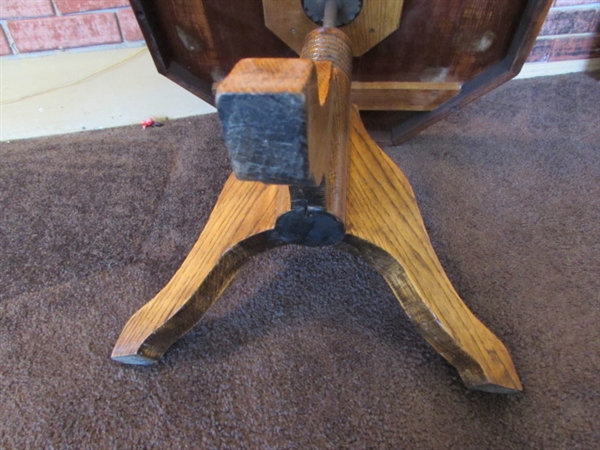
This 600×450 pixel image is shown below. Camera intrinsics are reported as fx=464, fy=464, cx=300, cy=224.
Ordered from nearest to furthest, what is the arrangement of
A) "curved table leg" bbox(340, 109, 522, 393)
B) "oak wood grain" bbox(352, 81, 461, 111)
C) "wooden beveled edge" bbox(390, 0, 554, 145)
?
"curved table leg" bbox(340, 109, 522, 393), "wooden beveled edge" bbox(390, 0, 554, 145), "oak wood grain" bbox(352, 81, 461, 111)

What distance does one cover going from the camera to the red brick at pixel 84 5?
110cm

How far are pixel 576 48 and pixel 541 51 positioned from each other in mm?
96

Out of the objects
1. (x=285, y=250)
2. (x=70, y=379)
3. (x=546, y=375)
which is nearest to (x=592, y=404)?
(x=546, y=375)

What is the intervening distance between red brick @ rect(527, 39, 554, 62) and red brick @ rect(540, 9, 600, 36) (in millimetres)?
22

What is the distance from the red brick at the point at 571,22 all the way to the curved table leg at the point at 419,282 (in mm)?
944

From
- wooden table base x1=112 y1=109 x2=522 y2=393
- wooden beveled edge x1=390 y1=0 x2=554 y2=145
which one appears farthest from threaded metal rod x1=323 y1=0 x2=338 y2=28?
wooden beveled edge x1=390 y1=0 x2=554 y2=145

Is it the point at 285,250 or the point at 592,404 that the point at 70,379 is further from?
the point at 592,404

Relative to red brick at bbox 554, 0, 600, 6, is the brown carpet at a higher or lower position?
lower

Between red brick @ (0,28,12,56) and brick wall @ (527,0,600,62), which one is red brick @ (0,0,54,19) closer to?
red brick @ (0,28,12,56)

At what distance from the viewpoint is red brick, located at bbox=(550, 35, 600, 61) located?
1.25 m

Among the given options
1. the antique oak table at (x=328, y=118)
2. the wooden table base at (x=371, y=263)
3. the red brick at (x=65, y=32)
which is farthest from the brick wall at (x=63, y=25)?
the wooden table base at (x=371, y=263)

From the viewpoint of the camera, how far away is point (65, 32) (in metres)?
1.13

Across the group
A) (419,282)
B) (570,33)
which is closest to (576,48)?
(570,33)

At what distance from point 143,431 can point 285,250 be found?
356 mm
